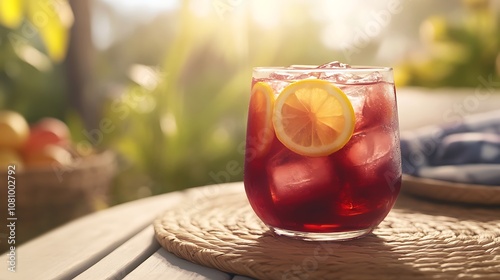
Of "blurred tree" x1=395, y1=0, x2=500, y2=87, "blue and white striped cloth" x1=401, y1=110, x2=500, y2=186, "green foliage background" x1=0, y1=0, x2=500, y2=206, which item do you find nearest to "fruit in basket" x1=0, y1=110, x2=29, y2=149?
"green foliage background" x1=0, y1=0, x2=500, y2=206

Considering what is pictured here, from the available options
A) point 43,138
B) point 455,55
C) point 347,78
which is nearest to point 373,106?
point 347,78

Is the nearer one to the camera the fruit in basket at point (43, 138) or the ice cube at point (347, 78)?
the ice cube at point (347, 78)

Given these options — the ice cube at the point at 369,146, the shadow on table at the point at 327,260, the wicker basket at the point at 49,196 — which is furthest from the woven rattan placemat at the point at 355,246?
the wicker basket at the point at 49,196

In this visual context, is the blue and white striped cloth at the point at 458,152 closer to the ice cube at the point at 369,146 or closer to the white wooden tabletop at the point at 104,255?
the ice cube at the point at 369,146

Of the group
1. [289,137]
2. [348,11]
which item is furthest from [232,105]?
[289,137]

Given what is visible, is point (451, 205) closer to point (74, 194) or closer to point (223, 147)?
point (74, 194)

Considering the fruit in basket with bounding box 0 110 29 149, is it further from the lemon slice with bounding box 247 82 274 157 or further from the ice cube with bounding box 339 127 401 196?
the ice cube with bounding box 339 127 401 196

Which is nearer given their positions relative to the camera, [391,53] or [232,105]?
[232,105]

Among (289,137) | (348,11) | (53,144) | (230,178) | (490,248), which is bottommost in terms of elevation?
(230,178)

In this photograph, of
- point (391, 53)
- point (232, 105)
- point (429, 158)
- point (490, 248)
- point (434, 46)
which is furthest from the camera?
point (391, 53)
